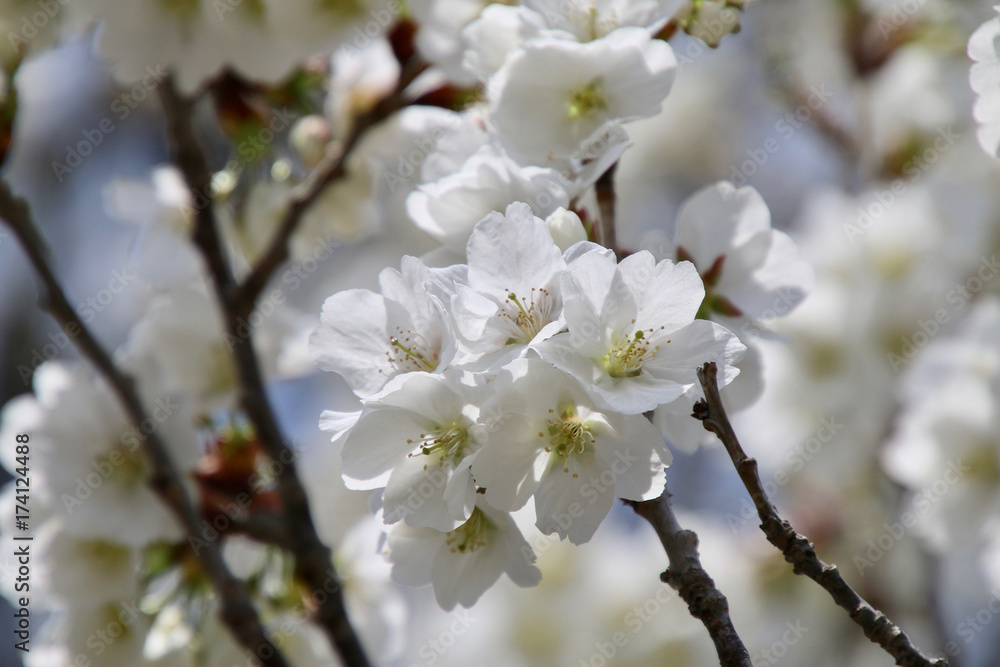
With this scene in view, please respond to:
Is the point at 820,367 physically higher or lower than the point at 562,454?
Answer: lower

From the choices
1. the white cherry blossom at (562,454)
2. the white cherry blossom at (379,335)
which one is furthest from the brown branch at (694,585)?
the white cherry blossom at (379,335)

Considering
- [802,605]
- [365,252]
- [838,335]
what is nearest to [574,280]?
[838,335]

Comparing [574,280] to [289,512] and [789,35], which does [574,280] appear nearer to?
[289,512]

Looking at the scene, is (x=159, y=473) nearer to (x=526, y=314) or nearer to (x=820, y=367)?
(x=526, y=314)

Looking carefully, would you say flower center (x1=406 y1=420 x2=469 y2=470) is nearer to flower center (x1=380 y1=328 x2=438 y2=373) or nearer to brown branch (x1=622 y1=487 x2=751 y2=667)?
flower center (x1=380 y1=328 x2=438 y2=373)

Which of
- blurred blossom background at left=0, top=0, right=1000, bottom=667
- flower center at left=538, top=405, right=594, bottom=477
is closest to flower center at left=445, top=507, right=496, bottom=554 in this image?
flower center at left=538, top=405, right=594, bottom=477

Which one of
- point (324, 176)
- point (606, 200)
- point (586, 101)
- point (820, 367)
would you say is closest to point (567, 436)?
point (606, 200)
